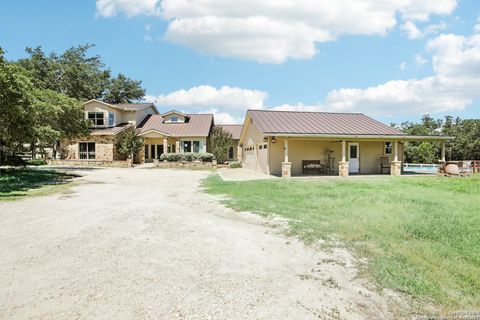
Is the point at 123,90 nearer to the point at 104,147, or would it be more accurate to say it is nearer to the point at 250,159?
the point at 104,147

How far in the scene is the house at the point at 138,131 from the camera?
33.2m

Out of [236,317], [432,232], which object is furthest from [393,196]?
[236,317]

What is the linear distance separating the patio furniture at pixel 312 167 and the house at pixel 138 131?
14.5 m

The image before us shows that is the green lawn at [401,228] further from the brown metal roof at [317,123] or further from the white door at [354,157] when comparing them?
the white door at [354,157]

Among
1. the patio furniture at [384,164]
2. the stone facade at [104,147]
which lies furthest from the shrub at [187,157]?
the patio furniture at [384,164]

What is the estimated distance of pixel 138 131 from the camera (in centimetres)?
3622

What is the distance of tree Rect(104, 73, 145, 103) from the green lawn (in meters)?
40.6

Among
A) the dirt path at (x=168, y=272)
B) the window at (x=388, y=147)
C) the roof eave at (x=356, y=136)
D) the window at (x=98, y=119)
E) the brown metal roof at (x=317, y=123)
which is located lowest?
the dirt path at (x=168, y=272)

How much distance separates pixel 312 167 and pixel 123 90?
3618 cm

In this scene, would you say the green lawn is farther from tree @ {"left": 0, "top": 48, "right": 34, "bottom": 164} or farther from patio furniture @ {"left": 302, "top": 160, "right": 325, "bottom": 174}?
tree @ {"left": 0, "top": 48, "right": 34, "bottom": 164}

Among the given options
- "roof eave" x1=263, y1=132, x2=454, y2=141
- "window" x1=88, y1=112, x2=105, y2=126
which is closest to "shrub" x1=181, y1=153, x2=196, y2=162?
"window" x1=88, y1=112, x2=105, y2=126

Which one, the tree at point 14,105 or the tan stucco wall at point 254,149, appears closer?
the tree at point 14,105

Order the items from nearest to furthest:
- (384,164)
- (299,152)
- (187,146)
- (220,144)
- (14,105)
Result: (14,105) < (299,152) < (384,164) < (220,144) < (187,146)

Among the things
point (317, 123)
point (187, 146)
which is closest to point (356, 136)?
point (317, 123)
